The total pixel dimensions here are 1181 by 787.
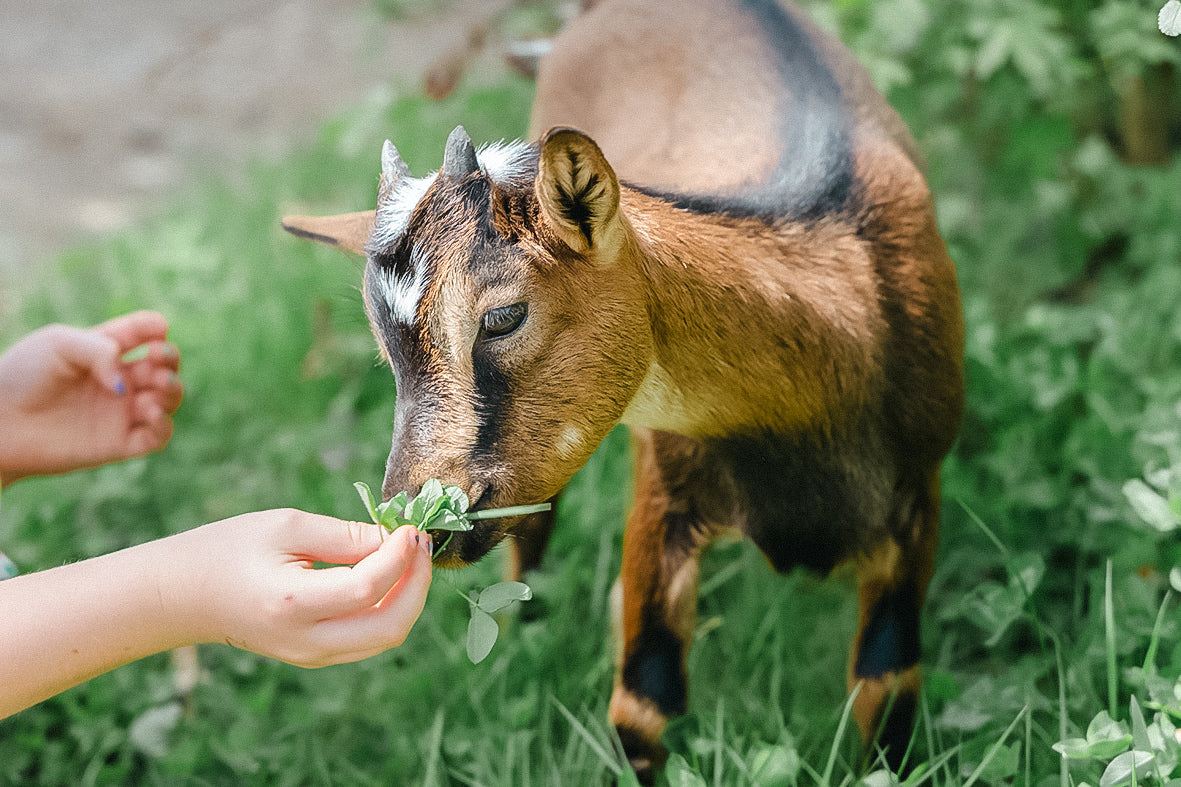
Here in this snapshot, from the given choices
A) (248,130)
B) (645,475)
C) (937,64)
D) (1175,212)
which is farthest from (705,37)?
(248,130)

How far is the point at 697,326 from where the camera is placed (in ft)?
5.52

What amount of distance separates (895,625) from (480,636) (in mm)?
954

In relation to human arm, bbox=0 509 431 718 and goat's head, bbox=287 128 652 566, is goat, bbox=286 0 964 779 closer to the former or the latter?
goat's head, bbox=287 128 652 566

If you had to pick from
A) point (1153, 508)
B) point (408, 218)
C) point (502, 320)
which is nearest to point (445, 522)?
point (502, 320)

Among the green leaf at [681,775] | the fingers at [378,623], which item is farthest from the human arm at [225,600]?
the green leaf at [681,775]

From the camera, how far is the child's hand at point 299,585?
4.42 ft

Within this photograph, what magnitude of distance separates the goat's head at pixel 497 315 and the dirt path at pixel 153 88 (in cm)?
384

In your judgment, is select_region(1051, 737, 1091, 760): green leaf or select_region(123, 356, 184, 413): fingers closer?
select_region(1051, 737, 1091, 760): green leaf

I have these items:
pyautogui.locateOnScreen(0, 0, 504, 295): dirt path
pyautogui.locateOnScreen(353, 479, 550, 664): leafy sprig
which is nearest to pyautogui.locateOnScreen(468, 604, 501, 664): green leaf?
pyautogui.locateOnScreen(353, 479, 550, 664): leafy sprig

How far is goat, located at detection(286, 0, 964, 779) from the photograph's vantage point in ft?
4.88

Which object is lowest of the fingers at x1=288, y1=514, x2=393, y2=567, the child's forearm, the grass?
the grass

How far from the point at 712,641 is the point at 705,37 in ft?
4.75

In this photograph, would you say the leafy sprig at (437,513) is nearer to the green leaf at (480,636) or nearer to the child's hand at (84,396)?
the green leaf at (480,636)

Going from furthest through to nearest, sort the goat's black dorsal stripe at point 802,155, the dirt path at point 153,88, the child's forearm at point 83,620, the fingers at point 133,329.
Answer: the dirt path at point 153,88 < the fingers at point 133,329 < the goat's black dorsal stripe at point 802,155 < the child's forearm at point 83,620
